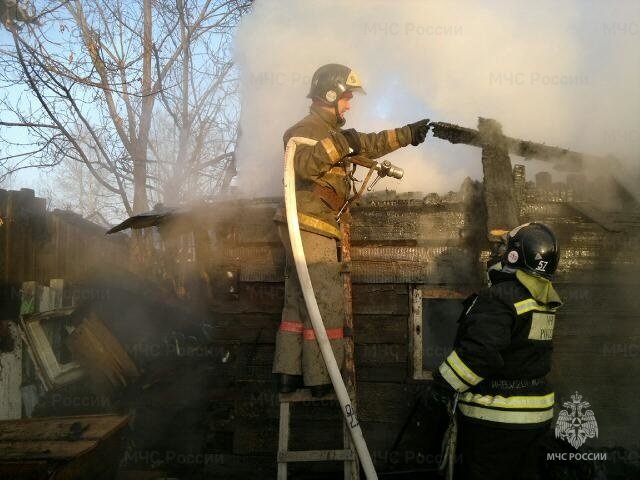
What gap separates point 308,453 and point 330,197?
6.35 ft

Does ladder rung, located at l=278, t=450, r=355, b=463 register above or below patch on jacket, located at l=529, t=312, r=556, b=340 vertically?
below

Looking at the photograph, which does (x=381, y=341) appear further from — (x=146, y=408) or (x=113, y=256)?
(x=113, y=256)

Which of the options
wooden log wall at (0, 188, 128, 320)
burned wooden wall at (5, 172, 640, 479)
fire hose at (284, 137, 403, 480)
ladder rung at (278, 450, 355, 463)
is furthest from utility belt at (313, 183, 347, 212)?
wooden log wall at (0, 188, 128, 320)

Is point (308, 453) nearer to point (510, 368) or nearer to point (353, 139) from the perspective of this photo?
point (510, 368)

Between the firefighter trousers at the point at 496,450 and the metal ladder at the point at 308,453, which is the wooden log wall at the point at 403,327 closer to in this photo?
the metal ladder at the point at 308,453

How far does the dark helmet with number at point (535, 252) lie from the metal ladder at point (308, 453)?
1.66 meters

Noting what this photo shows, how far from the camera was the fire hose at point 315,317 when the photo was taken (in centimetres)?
304

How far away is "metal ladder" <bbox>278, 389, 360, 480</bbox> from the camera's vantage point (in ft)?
10.5

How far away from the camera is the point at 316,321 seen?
3131 mm

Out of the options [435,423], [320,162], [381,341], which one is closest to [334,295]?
[320,162]

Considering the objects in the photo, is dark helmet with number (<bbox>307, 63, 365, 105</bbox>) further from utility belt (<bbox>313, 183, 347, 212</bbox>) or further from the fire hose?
utility belt (<bbox>313, 183, 347, 212</bbox>)

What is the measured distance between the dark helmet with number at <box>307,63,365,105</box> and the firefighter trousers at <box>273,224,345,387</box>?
118cm

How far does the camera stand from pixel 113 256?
787cm

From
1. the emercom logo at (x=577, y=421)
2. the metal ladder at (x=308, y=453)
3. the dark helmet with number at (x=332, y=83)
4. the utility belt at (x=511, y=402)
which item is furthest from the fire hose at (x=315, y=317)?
the emercom logo at (x=577, y=421)
